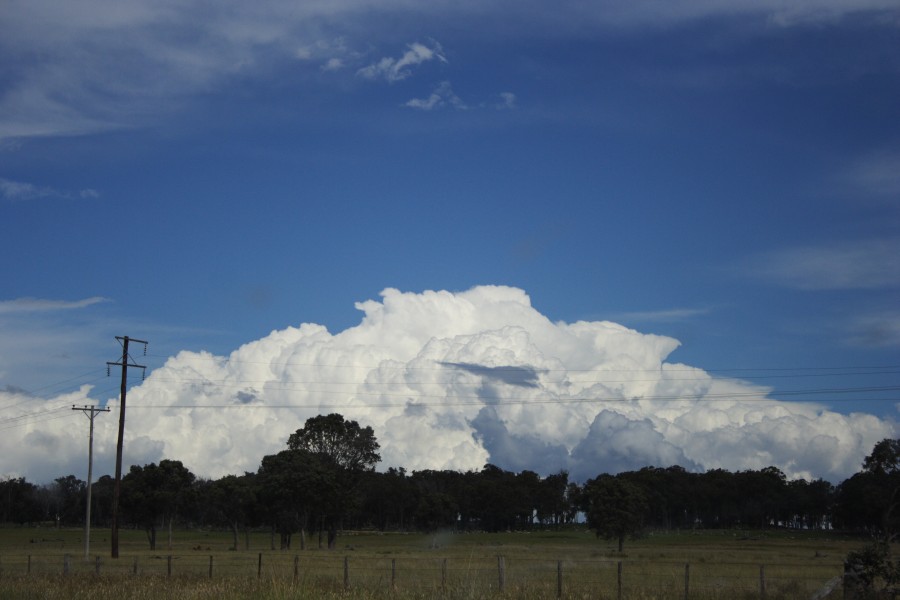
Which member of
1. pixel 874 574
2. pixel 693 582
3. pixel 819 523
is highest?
pixel 874 574

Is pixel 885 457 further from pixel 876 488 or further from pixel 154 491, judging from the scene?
pixel 154 491

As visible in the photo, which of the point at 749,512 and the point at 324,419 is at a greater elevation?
the point at 324,419

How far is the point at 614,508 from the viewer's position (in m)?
74.5

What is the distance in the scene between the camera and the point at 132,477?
3772 inches

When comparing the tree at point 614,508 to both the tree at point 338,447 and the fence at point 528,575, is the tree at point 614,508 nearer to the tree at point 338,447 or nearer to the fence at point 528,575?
the fence at point 528,575

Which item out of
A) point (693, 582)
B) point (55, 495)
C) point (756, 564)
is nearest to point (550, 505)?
point (55, 495)

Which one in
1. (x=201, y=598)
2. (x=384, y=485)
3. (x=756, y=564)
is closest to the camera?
(x=201, y=598)

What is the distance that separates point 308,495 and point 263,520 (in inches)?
353

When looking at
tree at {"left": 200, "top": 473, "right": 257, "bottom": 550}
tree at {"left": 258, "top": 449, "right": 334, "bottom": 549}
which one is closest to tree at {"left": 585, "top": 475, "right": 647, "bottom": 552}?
tree at {"left": 258, "top": 449, "right": 334, "bottom": 549}

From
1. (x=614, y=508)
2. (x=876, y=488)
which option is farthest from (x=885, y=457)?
(x=614, y=508)

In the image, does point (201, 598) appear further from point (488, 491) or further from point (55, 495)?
point (55, 495)

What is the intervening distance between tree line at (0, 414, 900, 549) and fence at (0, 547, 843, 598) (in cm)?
2334

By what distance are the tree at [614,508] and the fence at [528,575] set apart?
1756 centimetres

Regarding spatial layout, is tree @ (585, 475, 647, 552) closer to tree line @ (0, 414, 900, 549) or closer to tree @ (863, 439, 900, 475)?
tree line @ (0, 414, 900, 549)
